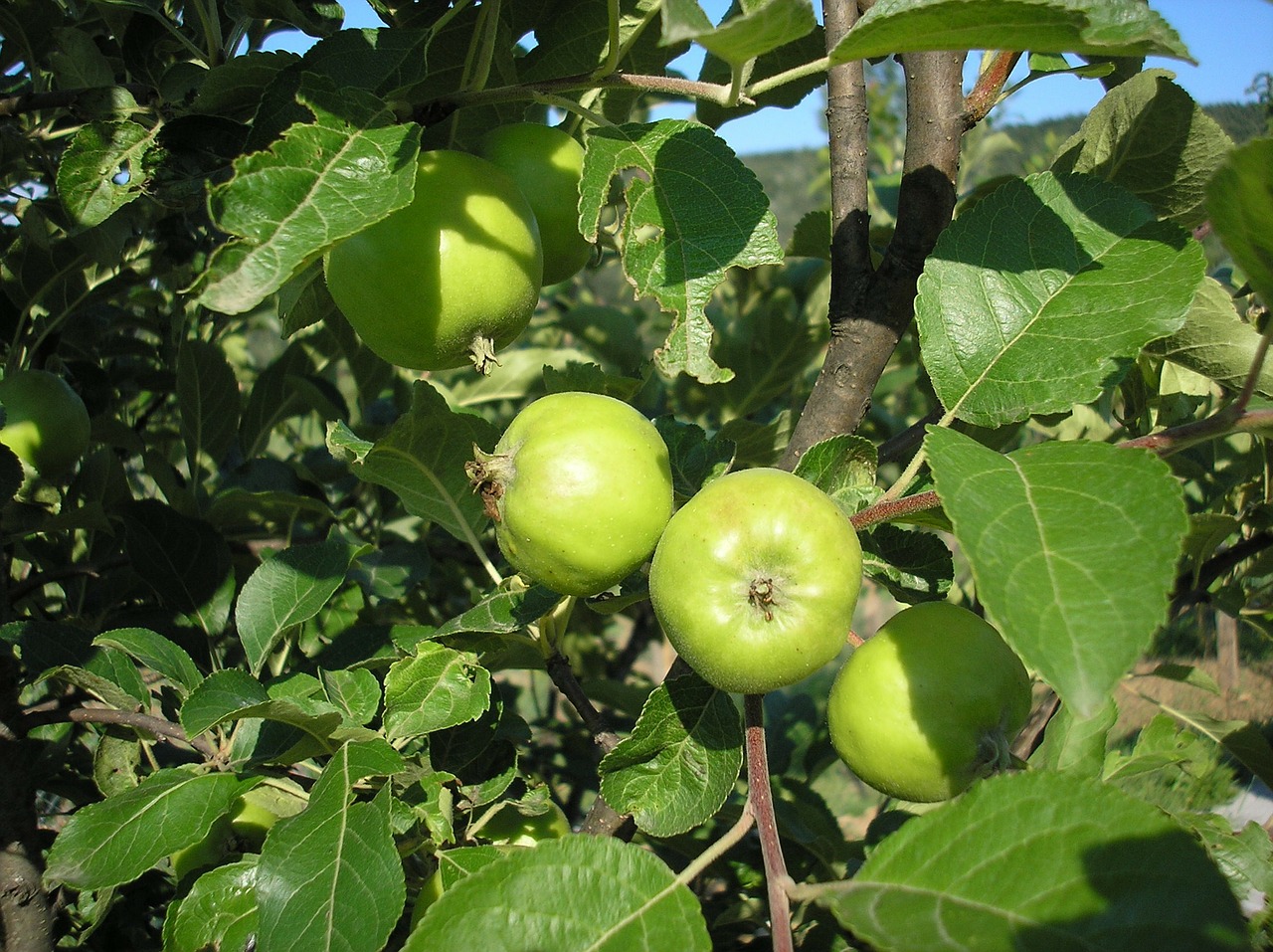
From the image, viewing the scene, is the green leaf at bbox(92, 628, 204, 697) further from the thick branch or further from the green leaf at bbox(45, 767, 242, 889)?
the thick branch

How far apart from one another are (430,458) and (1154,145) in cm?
111

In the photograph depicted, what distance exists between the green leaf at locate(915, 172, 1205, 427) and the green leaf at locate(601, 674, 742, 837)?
1.56 ft

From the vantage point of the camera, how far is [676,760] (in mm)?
1164

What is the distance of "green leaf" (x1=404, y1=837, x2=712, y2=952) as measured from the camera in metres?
0.91

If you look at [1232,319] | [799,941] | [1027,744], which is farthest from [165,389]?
[1232,319]

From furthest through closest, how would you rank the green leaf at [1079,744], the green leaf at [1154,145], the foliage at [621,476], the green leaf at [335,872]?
1. the green leaf at [1079,744]
2. the green leaf at [1154,145]
3. the green leaf at [335,872]
4. the foliage at [621,476]

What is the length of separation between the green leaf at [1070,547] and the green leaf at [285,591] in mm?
986

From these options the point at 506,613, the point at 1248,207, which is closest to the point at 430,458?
→ the point at 506,613

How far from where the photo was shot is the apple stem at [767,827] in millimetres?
952

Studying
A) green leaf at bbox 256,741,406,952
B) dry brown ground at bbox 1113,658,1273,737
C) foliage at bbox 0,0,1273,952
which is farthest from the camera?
dry brown ground at bbox 1113,658,1273,737

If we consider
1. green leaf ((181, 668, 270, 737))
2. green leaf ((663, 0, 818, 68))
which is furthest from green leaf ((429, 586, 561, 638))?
green leaf ((663, 0, 818, 68))

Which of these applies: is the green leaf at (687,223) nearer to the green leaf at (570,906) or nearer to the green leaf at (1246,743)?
the green leaf at (570,906)

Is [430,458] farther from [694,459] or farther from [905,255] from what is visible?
[905,255]

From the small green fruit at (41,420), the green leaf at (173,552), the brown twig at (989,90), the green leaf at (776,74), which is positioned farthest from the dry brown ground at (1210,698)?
the small green fruit at (41,420)
